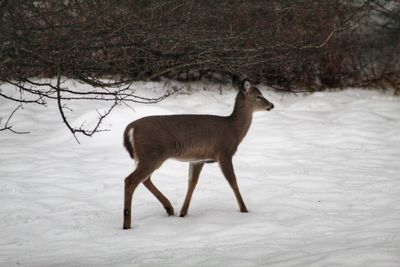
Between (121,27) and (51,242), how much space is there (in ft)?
9.07

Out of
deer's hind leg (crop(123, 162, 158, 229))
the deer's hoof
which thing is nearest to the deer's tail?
deer's hind leg (crop(123, 162, 158, 229))

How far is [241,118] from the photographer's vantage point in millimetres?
7832

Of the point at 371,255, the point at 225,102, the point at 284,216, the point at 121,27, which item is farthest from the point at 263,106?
the point at 225,102

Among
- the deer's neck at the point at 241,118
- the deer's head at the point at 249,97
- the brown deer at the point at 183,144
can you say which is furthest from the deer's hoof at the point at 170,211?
the deer's head at the point at 249,97

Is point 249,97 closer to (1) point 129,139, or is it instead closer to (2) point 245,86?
(2) point 245,86

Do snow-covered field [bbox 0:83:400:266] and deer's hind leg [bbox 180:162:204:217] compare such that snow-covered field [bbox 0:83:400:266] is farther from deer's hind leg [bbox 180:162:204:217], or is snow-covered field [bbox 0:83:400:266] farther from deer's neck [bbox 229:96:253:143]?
deer's neck [bbox 229:96:253:143]

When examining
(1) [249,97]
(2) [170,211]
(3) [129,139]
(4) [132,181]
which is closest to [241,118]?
Answer: (1) [249,97]

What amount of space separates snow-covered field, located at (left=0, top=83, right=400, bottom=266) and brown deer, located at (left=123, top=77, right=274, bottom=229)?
314 millimetres

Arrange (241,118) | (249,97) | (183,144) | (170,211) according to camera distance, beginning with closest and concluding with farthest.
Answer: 1. (183,144)
2. (170,211)
3. (241,118)
4. (249,97)

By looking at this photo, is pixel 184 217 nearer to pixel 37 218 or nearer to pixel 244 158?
pixel 37 218

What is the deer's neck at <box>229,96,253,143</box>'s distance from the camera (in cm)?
772

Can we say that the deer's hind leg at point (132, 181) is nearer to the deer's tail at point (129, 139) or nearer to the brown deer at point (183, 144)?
the brown deer at point (183, 144)

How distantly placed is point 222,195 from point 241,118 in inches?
38.9

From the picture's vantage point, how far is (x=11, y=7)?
4.34 meters
